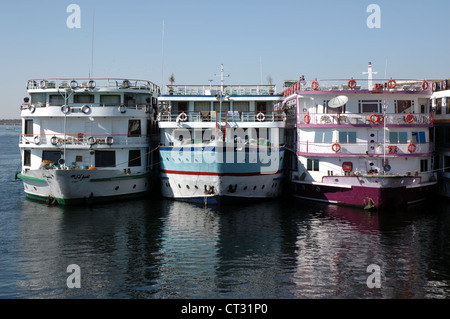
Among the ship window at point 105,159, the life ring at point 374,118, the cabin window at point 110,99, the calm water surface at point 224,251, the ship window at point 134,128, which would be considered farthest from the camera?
the cabin window at point 110,99

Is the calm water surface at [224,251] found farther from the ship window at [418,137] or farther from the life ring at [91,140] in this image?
the life ring at [91,140]

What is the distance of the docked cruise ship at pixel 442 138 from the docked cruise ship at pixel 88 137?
84.3 feet

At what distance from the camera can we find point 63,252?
2259 centimetres

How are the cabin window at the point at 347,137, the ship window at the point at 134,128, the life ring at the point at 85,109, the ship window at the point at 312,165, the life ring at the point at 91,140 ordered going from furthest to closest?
the ship window at the point at 134,128 < the life ring at the point at 85,109 < the life ring at the point at 91,140 < the ship window at the point at 312,165 < the cabin window at the point at 347,137

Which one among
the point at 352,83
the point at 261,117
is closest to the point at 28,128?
the point at 261,117

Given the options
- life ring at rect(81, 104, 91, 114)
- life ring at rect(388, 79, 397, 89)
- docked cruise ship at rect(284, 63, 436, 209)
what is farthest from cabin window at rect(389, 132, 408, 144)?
life ring at rect(81, 104, 91, 114)

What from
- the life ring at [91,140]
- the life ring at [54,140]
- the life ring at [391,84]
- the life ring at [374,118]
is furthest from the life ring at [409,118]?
the life ring at [54,140]

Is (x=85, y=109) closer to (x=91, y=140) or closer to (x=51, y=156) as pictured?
(x=91, y=140)

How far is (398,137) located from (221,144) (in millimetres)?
14190

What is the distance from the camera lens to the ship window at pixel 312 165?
35950 mm

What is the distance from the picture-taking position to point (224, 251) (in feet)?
75.0

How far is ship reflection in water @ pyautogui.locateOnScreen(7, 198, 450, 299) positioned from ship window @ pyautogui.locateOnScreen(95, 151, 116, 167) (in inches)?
192

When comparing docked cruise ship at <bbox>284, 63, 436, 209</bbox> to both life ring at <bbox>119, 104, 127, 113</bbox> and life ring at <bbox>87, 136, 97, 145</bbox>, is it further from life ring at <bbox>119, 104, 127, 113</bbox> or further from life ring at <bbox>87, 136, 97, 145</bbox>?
life ring at <bbox>87, 136, 97, 145</bbox>
